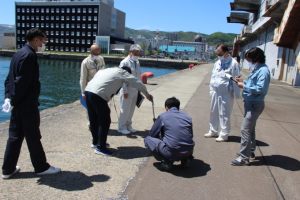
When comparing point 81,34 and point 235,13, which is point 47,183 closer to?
point 235,13

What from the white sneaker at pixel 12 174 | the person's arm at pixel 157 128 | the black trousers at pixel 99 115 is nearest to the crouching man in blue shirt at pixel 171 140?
the person's arm at pixel 157 128

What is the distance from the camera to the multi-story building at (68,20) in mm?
134000

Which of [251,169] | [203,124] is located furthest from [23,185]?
[203,124]

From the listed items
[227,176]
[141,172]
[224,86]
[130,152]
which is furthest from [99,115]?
[224,86]

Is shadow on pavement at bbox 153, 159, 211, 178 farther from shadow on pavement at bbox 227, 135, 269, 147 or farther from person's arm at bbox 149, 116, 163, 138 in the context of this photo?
shadow on pavement at bbox 227, 135, 269, 147

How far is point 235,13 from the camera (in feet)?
224

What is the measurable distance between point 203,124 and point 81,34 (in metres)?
131

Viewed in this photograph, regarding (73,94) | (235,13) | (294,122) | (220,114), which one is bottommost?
(73,94)

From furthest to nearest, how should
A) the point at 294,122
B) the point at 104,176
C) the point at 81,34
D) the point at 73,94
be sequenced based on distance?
the point at 81,34, the point at 73,94, the point at 294,122, the point at 104,176

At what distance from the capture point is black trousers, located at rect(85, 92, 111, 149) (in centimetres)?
581

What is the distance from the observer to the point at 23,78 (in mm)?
4398

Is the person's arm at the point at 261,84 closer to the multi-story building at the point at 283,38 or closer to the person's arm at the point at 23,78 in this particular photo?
the person's arm at the point at 23,78

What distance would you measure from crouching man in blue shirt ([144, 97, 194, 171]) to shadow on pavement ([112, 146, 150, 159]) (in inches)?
23.4

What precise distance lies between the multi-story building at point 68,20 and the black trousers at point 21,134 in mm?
131534
